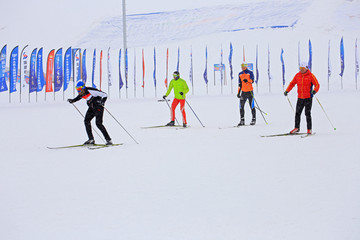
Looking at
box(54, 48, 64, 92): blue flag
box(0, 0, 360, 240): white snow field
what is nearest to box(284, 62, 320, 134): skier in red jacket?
box(0, 0, 360, 240): white snow field

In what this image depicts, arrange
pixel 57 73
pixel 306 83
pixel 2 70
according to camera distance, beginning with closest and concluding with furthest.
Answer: pixel 306 83, pixel 2 70, pixel 57 73

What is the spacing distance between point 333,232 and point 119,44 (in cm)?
6220

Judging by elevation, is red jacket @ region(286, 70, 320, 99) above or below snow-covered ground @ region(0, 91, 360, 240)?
above

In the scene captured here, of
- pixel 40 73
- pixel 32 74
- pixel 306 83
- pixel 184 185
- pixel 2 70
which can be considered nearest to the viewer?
pixel 184 185

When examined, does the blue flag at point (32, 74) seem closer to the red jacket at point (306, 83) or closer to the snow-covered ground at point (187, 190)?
the snow-covered ground at point (187, 190)

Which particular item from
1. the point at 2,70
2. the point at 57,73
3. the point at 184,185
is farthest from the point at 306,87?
the point at 57,73

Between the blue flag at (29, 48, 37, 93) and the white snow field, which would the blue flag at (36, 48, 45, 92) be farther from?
the white snow field

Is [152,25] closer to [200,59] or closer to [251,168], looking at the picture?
[200,59]

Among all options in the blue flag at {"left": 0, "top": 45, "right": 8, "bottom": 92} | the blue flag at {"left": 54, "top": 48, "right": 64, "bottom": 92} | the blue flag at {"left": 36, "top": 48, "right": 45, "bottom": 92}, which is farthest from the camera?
the blue flag at {"left": 36, "top": 48, "right": 45, "bottom": 92}

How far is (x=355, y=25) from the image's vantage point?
58531 millimetres

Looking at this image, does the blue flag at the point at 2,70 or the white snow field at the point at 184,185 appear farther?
the blue flag at the point at 2,70

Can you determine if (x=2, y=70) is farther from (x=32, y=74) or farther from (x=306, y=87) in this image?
(x=306, y=87)

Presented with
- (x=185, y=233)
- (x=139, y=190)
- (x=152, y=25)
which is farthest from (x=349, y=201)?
(x=152, y=25)

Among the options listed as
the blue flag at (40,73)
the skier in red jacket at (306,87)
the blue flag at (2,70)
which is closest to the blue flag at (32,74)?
the blue flag at (40,73)
